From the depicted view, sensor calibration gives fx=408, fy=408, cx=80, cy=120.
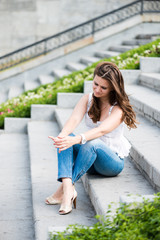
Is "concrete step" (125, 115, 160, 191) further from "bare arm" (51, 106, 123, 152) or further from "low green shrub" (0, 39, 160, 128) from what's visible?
"low green shrub" (0, 39, 160, 128)

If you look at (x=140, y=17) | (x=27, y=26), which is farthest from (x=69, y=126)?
(x=27, y=26)

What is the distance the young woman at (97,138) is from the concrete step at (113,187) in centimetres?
10

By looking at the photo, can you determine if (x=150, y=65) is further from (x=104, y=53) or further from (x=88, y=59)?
(x=88, y=59)

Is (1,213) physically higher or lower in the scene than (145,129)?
lower

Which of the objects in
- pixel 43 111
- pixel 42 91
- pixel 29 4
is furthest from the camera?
pixel 29 4

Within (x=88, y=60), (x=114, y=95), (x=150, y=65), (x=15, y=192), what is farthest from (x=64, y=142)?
(x=88, y=60)

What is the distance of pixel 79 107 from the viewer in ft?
13.7

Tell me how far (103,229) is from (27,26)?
14.4 metres

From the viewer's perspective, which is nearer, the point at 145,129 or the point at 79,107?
the point at 79,107

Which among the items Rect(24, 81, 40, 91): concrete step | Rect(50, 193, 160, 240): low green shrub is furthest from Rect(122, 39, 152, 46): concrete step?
Rect(50, 193, 160, 240): low green shrub

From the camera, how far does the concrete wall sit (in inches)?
637

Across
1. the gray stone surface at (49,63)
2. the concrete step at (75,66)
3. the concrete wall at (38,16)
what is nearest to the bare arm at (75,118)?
the concrete step at (75,66)

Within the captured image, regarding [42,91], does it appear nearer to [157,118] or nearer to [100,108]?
[157,118]

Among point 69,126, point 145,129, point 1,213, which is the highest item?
point 69,126
